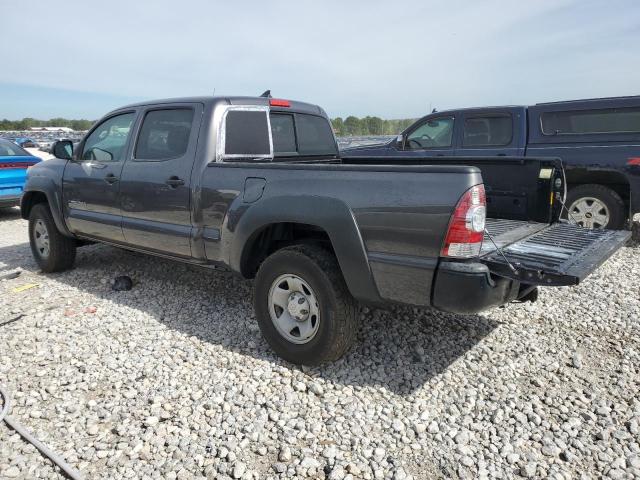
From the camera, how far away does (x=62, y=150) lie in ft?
16.2

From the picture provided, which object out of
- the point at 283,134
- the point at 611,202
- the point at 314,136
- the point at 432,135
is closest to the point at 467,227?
the point at 283,134

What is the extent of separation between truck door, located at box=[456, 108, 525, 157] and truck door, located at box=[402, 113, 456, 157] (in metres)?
0.20

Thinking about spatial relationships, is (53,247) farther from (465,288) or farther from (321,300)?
(465,288)

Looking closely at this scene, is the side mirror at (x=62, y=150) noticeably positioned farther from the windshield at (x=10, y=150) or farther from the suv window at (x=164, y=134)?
the windshield at (x=10, y=150)

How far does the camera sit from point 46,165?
5.34 meters

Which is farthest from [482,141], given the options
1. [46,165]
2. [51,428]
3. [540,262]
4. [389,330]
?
[51,428]

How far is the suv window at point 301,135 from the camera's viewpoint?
4.21m

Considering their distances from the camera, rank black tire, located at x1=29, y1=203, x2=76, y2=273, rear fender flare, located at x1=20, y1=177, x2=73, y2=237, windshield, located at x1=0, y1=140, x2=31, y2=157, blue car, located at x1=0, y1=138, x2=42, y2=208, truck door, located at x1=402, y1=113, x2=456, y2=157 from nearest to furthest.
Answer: rear fender flare, located at x1=20, y1=177, x2=73, y2=237 → black tire, located at x1=29, y1=203, x2=76, y2=273 → truck door, located at x1=402, y1=113, x2=456, y2=157 → blue car, located at x1=0, y1=138, x2=42, y2=208 → windshield, located at x1=0, y1=140, x2=31, y2=157

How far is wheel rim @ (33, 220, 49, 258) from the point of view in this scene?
5.46 m

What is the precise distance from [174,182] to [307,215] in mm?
1407

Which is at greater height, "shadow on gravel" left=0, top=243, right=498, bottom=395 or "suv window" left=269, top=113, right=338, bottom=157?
"suv window" left=269, top=113, right=338, bottom=157

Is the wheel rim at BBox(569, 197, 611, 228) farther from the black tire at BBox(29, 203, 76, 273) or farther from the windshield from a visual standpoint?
the windshield

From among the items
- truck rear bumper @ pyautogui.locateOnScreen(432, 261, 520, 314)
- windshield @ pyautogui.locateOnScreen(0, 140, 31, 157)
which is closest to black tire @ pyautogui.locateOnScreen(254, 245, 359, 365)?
truck rear bumper @ pyautogui.locateOnScreen(432, 261, 520, 314)

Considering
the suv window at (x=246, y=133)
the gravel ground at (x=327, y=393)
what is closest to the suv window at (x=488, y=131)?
the gravel ground at (x=327, y=393)
